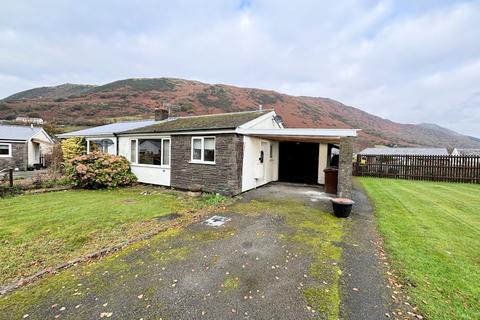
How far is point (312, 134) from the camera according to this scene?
845cm

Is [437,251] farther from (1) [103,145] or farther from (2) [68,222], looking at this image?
(1) [103,145]

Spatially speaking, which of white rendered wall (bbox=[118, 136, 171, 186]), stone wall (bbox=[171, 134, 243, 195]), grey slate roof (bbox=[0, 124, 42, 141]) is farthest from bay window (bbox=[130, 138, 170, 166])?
grey slate roof (bbox=[0, 124, 42, 141])

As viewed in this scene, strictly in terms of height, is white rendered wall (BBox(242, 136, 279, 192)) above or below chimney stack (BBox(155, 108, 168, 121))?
below

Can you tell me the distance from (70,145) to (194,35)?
14.7m

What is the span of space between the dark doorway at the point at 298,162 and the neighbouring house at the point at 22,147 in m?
23.6

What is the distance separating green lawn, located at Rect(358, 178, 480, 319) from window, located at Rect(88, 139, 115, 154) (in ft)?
48.5

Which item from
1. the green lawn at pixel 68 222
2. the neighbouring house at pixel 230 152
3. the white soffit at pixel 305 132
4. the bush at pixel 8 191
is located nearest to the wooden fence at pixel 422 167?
the neighbouring house at pixel 230 152

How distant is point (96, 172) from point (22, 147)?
1580 cm

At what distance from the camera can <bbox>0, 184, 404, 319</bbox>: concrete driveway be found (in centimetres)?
277

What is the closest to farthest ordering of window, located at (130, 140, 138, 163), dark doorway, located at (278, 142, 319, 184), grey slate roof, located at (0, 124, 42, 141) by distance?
window, located at (130, 140, 138, 163) → dark doorway, located at (278, 142, 319, 184) → grey slate roof, located at (0, 124, 42, 141)

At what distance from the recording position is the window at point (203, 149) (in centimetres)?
979

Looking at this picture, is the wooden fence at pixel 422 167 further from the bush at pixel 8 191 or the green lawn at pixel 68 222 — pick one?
the bush at pixel 8 191

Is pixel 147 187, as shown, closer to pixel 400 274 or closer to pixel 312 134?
pixel 312 134

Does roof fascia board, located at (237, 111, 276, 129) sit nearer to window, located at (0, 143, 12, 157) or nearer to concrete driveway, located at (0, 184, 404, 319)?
concrete driveway, located at (0, 184, 404, 319)
